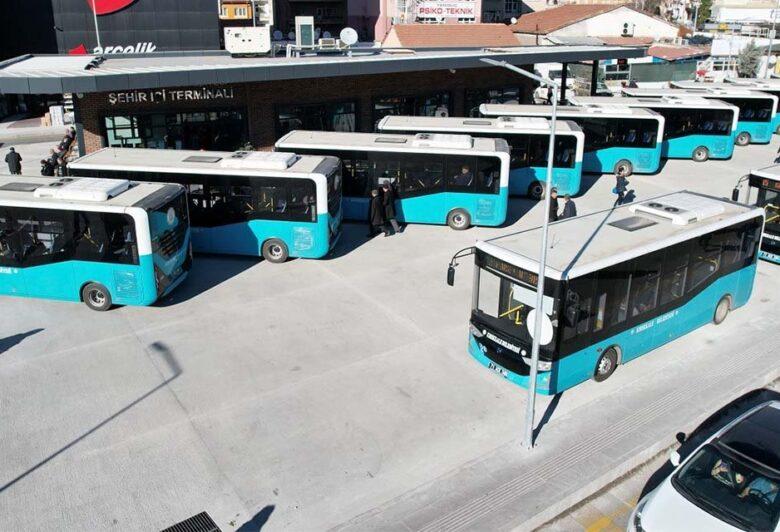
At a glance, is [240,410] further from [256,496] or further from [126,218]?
[126,218]

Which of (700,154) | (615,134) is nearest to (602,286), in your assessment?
(615,134)

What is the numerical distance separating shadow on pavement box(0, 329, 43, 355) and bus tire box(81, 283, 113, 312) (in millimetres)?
1218

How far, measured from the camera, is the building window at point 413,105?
30.0 m

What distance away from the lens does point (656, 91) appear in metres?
34.8

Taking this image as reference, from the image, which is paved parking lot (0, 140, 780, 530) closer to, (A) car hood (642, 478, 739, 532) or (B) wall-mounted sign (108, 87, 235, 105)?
(A) car hood (642, 478, 739, 532)


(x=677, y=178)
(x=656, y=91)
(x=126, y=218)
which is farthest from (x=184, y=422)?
(x=656, y=91)

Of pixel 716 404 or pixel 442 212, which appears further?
pixel 442 212

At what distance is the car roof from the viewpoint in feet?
30.4

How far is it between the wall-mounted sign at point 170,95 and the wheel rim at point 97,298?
9.58 meters

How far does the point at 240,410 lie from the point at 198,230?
7.92 metres

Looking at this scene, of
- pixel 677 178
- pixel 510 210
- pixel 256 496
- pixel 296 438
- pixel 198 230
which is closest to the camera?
pixel 256 496

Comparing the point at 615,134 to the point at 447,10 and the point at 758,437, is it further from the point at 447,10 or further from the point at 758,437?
the point at 447,10

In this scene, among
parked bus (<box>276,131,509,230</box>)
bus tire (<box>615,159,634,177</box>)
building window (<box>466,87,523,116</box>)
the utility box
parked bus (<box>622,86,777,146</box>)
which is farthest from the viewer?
parked bus (<box>622,86,777,146</box>)

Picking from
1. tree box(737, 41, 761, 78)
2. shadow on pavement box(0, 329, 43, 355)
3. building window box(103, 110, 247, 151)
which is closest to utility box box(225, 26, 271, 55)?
building window box(103, 110, 247, 151)
